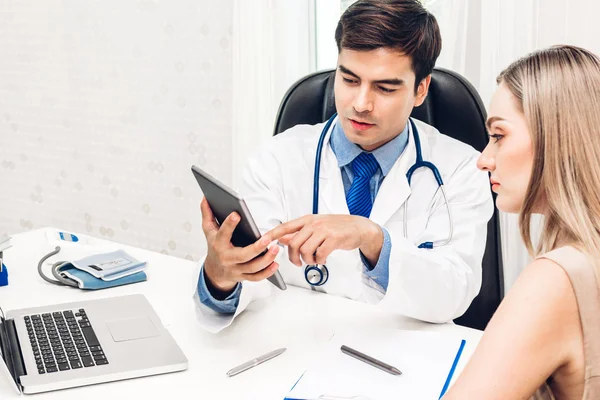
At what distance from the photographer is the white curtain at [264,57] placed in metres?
2.25

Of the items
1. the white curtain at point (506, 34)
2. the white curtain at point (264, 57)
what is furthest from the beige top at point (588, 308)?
the white curtain at point (264, 57)

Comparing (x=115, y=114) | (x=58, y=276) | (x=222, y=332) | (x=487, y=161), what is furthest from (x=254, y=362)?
(x=115, y=114)

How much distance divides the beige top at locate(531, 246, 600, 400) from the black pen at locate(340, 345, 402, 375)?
12.7 inches

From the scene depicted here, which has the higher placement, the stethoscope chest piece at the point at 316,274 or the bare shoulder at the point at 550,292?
the bare shoulder at the point at 550,292

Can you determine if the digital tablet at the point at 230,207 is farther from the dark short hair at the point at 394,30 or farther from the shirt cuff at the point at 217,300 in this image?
the dark short hair at the point at 394,30

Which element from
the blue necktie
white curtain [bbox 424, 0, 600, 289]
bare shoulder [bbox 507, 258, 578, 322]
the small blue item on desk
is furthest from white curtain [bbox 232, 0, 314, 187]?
bare shoulder [bbox 507, 258, 578, 322]

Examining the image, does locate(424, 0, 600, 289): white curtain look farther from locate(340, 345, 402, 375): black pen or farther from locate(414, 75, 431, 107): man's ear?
locate(340, 345, 402, 375): black pen

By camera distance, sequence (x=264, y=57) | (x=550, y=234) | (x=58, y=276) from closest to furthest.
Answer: (x=550, y=234) → (x=58, y=276) → (x=264, y=57)

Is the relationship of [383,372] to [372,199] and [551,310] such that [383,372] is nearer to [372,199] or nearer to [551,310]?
[551,310]

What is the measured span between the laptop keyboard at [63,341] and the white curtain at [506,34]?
1.09 meters

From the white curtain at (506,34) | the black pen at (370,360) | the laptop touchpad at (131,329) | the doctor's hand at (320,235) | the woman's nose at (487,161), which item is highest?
the white curtain at (506,34)

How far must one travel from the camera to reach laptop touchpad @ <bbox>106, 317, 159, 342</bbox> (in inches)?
49.6

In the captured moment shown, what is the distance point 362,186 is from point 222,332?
495 millimetres

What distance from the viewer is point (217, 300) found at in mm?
1308
